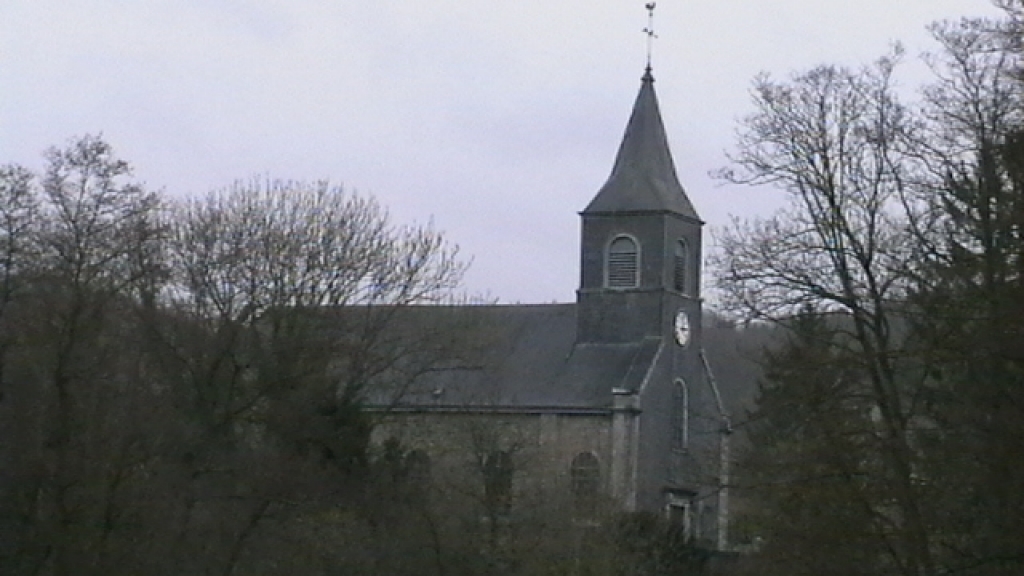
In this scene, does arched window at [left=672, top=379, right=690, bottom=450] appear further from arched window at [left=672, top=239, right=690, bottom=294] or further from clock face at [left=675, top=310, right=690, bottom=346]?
arched window at [left=672, top=239, right=690, bottom=294]

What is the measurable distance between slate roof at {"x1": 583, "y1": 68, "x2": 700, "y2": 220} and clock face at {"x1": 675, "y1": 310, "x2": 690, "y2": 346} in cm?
358

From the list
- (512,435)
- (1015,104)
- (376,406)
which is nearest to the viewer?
(1015,104)

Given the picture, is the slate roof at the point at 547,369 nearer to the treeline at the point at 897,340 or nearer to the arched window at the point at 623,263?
Result: the arched window at the point at 623,263

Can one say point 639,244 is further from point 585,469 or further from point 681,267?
point 585,469

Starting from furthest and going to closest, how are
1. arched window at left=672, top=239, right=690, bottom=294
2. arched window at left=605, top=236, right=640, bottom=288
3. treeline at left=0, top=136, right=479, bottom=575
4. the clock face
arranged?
arched window at left=672, top=239, right=690, bottom=294 < the clock face < arched window at left=605, top=236, right=640, bottom=288 < treeline at left=0, top=136, right=479, bottom=575

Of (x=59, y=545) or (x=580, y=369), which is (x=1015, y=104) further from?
(x=580, y=369)

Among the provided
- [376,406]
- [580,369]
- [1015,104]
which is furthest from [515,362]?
[1015,104]

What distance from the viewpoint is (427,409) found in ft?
188

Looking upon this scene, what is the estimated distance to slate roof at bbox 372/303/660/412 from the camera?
62.3 metres

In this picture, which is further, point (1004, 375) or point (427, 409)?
point (427, 409)

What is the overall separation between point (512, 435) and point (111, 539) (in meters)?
30.2

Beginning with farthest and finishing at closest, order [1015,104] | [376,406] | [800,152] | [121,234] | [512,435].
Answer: [512,435]
[376,406]
[121,234]
[800,152]
[1015,104]

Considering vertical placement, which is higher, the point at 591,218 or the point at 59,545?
the point at 591,218

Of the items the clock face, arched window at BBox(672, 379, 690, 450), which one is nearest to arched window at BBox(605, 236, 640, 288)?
the clock face
